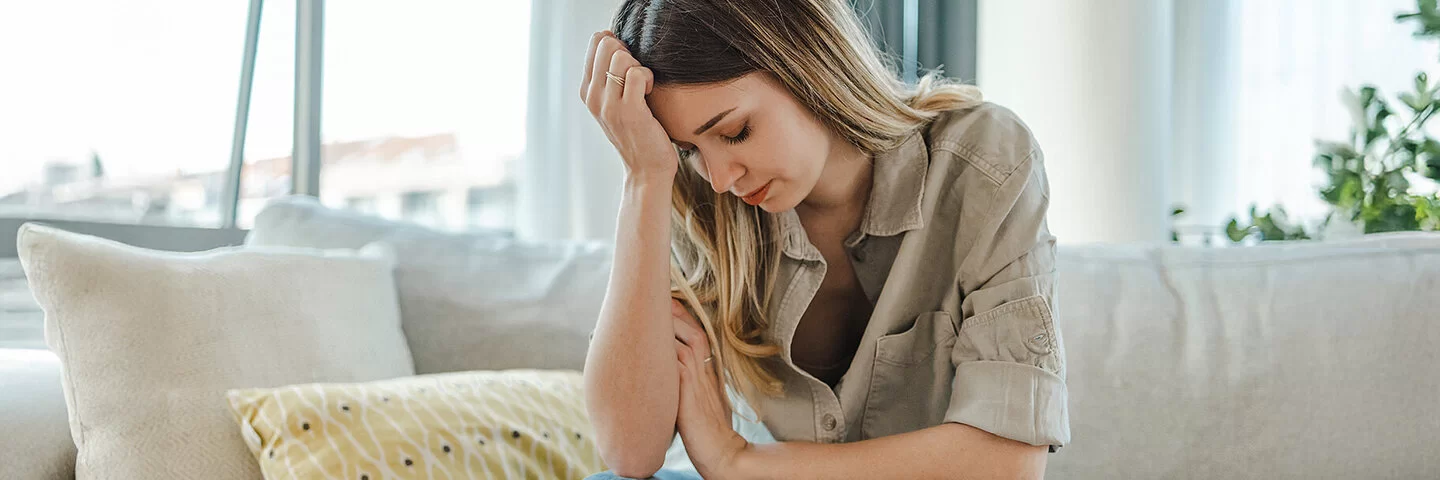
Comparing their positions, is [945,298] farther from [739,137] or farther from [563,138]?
[563,138]

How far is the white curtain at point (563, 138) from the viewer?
2555 mm

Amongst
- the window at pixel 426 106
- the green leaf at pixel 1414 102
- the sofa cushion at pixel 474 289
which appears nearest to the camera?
the sofa cushion at pixel 474 289

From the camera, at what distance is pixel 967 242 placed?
3.72 feet

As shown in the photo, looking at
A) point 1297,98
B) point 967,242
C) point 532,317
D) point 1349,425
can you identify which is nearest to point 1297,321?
point 1349,425

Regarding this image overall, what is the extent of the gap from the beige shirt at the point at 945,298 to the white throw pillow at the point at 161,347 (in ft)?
1.70

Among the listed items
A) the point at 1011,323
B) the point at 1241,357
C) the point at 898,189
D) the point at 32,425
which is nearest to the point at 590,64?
the point at 898,189

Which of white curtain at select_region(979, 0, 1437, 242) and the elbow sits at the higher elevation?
white curtain at select_region(979, 0, 1437, 242)

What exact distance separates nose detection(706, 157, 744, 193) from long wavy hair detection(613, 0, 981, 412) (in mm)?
82

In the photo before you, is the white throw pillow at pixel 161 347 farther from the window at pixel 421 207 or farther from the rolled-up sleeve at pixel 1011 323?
the window at pixel 421 207

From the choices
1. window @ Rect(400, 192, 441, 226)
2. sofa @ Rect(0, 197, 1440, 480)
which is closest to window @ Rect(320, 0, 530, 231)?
window @ Rect(400, 192, 441, 226)

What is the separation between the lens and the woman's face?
3.33ft

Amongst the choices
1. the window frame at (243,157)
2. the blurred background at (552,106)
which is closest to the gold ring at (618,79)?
the blurred background at (552,106)

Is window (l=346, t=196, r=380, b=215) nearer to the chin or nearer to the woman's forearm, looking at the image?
the woman's forearm

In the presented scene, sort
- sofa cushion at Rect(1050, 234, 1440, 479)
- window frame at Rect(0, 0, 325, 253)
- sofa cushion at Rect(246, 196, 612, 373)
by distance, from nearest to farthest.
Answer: sofa cushion at Rect(1050, 234, 1440, 479) → sofa cushion at Rect(246, 196, 612, 373) → window frame at Rect(0, 0, 325, 253)
